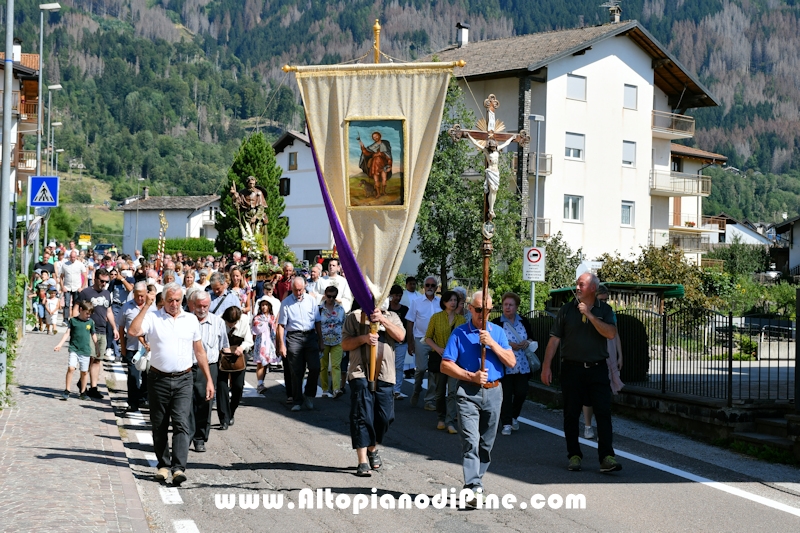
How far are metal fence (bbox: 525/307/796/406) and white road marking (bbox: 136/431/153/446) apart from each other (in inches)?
257

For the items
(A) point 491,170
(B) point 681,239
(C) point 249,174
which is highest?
(C) point 249,174

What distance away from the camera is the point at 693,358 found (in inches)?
535

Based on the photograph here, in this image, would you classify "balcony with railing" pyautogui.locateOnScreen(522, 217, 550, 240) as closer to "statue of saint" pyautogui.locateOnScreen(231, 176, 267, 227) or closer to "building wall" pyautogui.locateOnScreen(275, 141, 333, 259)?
"building wall" pyautogui.locateOnScreen(275, 141, 333, 259)

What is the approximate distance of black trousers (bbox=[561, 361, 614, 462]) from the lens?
9930 mm

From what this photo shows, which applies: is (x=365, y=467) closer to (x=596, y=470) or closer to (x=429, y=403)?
(x=596, y=470)

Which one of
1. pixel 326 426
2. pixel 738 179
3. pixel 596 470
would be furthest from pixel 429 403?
pixel 738 179

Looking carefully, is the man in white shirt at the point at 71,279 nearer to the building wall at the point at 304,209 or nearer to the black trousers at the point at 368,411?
the black trousers at the point at 368,411

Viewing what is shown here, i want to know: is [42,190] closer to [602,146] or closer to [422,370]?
[422,370]

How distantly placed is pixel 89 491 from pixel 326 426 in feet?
15.0

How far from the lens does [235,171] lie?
71875 mm

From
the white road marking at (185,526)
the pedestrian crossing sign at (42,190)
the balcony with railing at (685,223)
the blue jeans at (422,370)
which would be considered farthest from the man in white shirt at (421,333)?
the balcony with railing at (685,223)

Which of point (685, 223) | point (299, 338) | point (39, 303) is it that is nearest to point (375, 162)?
point (299, 338)

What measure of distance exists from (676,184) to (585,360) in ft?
158

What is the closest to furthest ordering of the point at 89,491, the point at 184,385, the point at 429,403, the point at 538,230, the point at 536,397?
the point at 89,491 < the point at 184,385 < the point at 429,403 < the point at 536,397 < the point at 538,230
